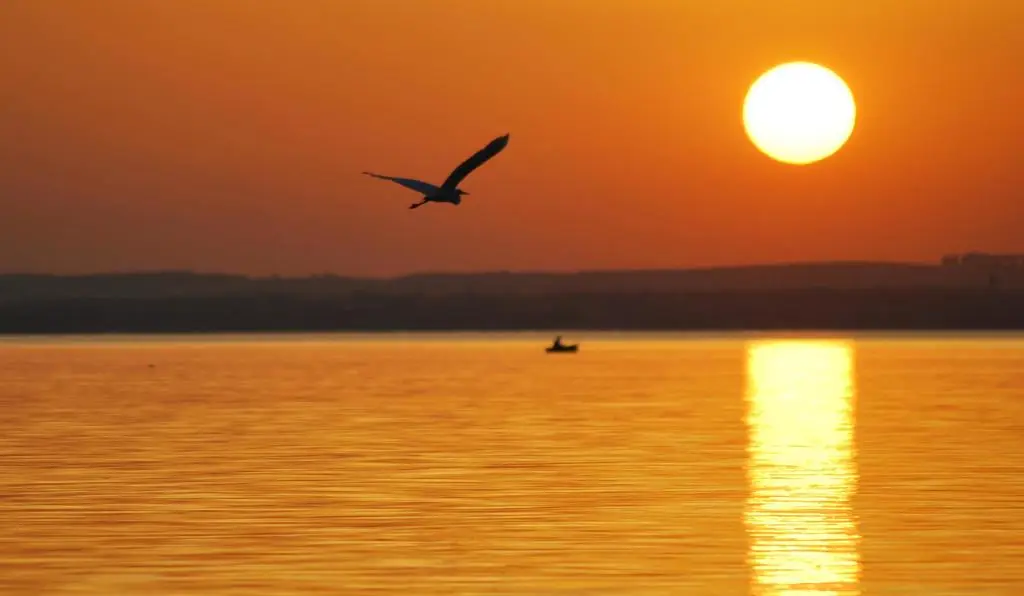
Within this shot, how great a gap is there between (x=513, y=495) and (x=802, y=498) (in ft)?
16.8

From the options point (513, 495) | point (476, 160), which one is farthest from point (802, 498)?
point (476, 160)

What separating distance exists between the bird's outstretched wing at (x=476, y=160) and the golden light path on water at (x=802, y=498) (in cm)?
831

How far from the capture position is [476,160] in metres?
42.4

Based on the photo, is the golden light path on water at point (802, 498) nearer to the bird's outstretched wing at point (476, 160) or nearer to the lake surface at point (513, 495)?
the lake surface at point (513, 495)

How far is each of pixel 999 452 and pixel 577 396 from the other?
33.2 m

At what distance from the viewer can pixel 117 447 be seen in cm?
4903

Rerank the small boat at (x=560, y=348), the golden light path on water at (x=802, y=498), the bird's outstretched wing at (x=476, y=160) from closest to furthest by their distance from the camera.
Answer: the golden light path on water at (x=802, y=498) < the bird's outstretched wing at (x=476, y=160) < the small boat at (x=560, y=348)

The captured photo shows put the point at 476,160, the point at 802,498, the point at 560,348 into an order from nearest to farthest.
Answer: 1. the point at 802,498
2. the point at 476,160
3. the point at 560,348

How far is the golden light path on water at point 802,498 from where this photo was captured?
26.9 m

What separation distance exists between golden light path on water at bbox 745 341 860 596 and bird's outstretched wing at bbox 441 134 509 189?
8.31m

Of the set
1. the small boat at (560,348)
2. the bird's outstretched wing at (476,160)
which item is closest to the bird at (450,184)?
the bird's outstretched wing at (476,160)

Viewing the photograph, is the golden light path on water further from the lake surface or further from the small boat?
the small boat

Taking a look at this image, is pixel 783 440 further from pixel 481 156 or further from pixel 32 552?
pixel 32 552

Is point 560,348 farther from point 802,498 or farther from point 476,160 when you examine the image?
point 802,498
